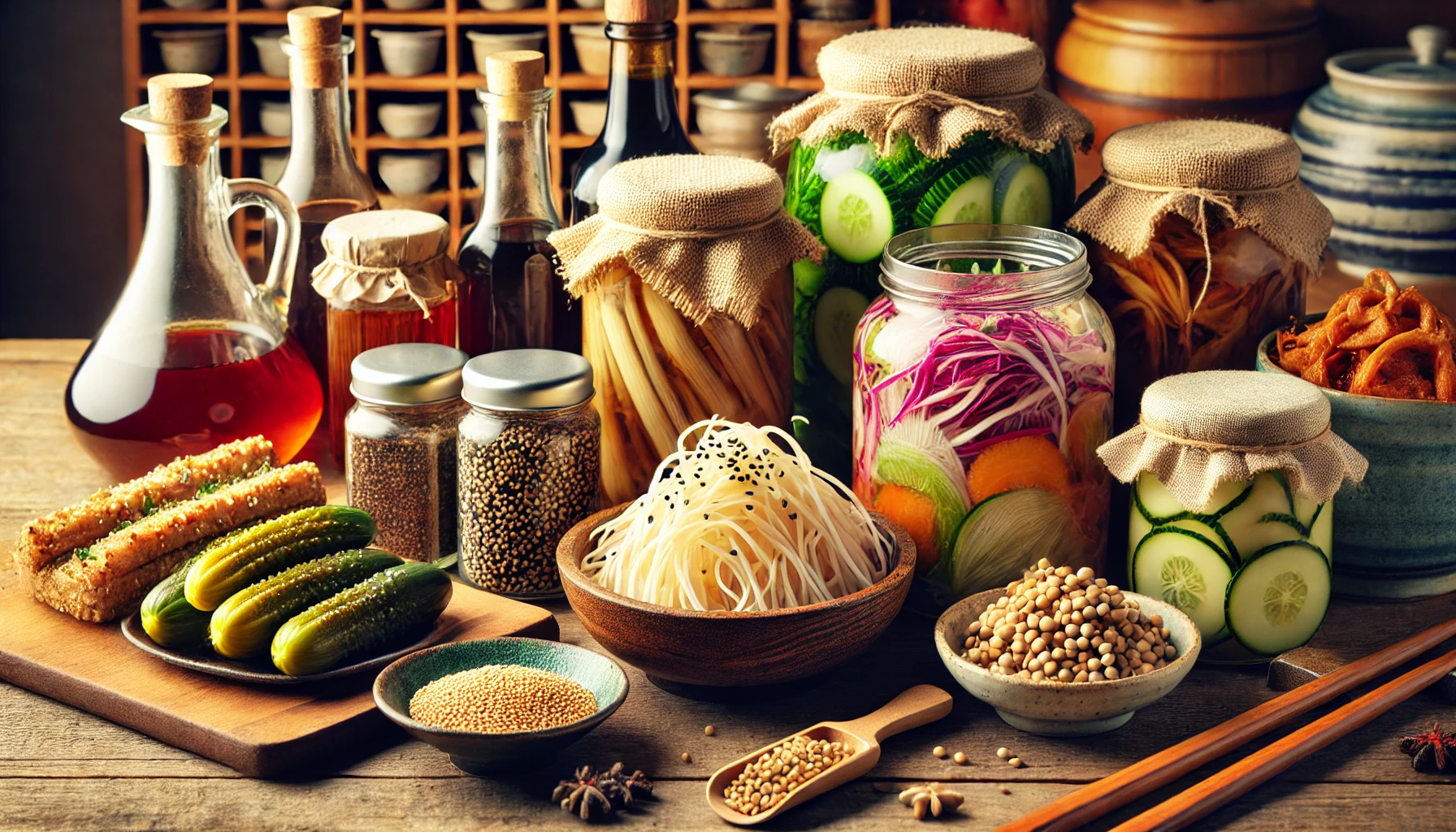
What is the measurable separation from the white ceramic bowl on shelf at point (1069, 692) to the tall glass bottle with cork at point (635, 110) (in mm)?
554

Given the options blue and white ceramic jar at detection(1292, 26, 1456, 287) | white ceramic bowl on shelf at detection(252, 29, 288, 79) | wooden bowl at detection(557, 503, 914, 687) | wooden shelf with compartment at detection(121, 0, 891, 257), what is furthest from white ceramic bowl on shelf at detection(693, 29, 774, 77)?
wooden bowl at detection(557, 503, 914, 687)

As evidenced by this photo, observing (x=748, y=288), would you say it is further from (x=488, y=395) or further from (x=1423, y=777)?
(x=1423, y=777)

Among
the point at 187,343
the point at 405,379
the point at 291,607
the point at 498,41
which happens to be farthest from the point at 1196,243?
the point at 498,41

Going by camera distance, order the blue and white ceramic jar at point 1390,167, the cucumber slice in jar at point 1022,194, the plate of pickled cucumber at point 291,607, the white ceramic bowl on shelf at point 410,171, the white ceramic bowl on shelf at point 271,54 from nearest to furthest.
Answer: the plate of pickled cucumber at point 291,607 → the cucumber slice in jar at point 1022,194 → the blue and white ceramic jar at point 1390,167 → the white ceramic bowl on shelf at point 271,54 → the white ceramic bowl on shelf at point 410,171

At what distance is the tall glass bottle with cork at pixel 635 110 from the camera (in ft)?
4.65

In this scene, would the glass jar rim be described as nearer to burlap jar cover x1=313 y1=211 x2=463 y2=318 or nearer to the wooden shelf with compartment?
burlap jar cover x1=313 y1=211 x2=463 y2=318

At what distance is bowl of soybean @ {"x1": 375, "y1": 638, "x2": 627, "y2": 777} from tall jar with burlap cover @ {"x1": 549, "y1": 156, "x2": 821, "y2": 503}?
263mm

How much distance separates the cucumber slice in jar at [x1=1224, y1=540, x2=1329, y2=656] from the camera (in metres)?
1.16

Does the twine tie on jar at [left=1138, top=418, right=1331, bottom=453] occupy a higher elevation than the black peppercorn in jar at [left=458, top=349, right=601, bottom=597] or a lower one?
higher

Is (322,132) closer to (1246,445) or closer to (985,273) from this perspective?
(985,273)

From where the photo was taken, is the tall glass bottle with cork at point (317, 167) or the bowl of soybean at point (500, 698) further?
the tall glass bottle with cork at point (317, 167)

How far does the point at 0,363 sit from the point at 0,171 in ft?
4.65

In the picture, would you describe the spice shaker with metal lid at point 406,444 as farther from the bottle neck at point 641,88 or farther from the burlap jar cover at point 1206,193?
the burlap jar cover at point 1206,193

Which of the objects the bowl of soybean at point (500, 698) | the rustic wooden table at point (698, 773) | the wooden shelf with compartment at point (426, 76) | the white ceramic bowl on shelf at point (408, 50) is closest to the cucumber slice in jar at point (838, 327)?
the rustic wooden table at point (698, 773)
